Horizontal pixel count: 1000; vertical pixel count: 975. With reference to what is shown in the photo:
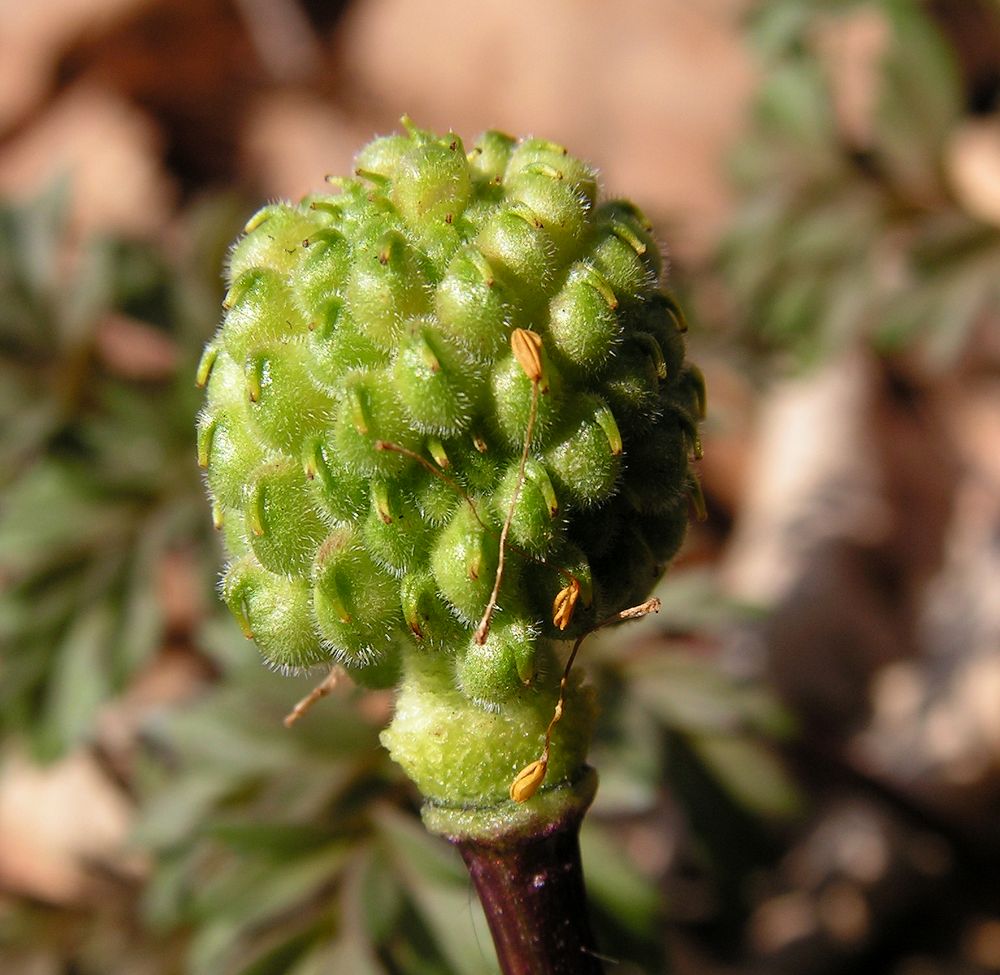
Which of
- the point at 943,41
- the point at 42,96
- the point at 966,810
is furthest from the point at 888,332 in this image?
the point at 42,96

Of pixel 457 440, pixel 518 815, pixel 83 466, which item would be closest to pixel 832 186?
pixel 83 466

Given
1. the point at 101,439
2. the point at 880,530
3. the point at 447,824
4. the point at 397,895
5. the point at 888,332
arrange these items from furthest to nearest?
1. the point at 880,530
2. the point at 888,332
3. the point at 101,439
4. the point at 397,895
5. the point at 447,824

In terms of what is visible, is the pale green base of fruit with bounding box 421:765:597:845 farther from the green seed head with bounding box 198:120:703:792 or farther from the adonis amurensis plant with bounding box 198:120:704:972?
the green seed head with bounding box 198:120:703:792

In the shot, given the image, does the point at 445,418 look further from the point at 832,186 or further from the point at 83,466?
the point at 832,186

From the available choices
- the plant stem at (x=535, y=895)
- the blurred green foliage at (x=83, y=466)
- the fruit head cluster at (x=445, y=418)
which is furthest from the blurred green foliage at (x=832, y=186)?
the plant stem at (x=535, y=895)

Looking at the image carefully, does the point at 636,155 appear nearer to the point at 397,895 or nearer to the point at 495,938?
the point at 397,895

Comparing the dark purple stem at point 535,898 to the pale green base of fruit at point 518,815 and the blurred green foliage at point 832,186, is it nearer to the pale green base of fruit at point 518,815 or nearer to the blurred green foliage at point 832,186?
the pale green base of fruit at point 518,815
